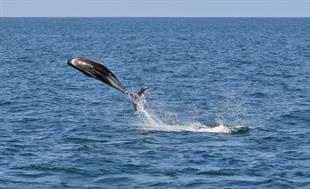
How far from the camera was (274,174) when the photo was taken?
28.1 metres

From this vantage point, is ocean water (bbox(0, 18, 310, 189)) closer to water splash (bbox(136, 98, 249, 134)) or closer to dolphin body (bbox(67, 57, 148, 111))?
water splash (bbox(136, 98, 249, 134))

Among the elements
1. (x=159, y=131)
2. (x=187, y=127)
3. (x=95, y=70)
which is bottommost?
(x=159, y=131)

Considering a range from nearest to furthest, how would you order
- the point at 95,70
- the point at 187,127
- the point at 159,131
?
the point at 95,70
the point at 159,131
the point at 187,127

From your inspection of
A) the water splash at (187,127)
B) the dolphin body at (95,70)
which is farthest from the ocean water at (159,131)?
the dolphin body at (95,70)

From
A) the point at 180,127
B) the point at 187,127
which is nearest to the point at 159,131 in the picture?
the point at 180,127

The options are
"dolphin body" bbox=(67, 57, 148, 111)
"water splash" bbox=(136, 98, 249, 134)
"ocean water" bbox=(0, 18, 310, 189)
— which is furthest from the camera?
"water splash" bbox=(136, 98, 249, 134)

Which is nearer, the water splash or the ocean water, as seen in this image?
the ocean water

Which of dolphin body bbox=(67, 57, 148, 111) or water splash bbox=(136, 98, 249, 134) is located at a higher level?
dolphin body bbox=(67, 57, 148, 111)

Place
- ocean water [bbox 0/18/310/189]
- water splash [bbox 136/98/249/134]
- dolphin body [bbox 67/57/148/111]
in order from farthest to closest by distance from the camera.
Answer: water splash [bbox 136/98/249/134]
dolphin body [bbox 67/57/148/111]
ocean water [bbox 0/18/310/189]

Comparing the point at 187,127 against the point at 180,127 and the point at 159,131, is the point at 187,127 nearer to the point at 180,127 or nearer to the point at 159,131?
the point at 180,127

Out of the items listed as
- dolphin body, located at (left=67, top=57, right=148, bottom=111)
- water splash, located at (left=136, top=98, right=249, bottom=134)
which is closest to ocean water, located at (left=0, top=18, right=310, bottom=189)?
→ water splash, located at (left=136, top=98, right=249, bottom=134)

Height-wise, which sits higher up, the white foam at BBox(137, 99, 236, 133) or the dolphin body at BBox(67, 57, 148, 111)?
the dolphin body at BBox(67, 57, 148, 111)

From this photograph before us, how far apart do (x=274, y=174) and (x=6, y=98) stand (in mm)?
26190

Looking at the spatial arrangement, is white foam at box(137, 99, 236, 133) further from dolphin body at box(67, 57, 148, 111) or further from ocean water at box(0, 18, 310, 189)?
dolphin body at box(67, 57, 148, 111)
